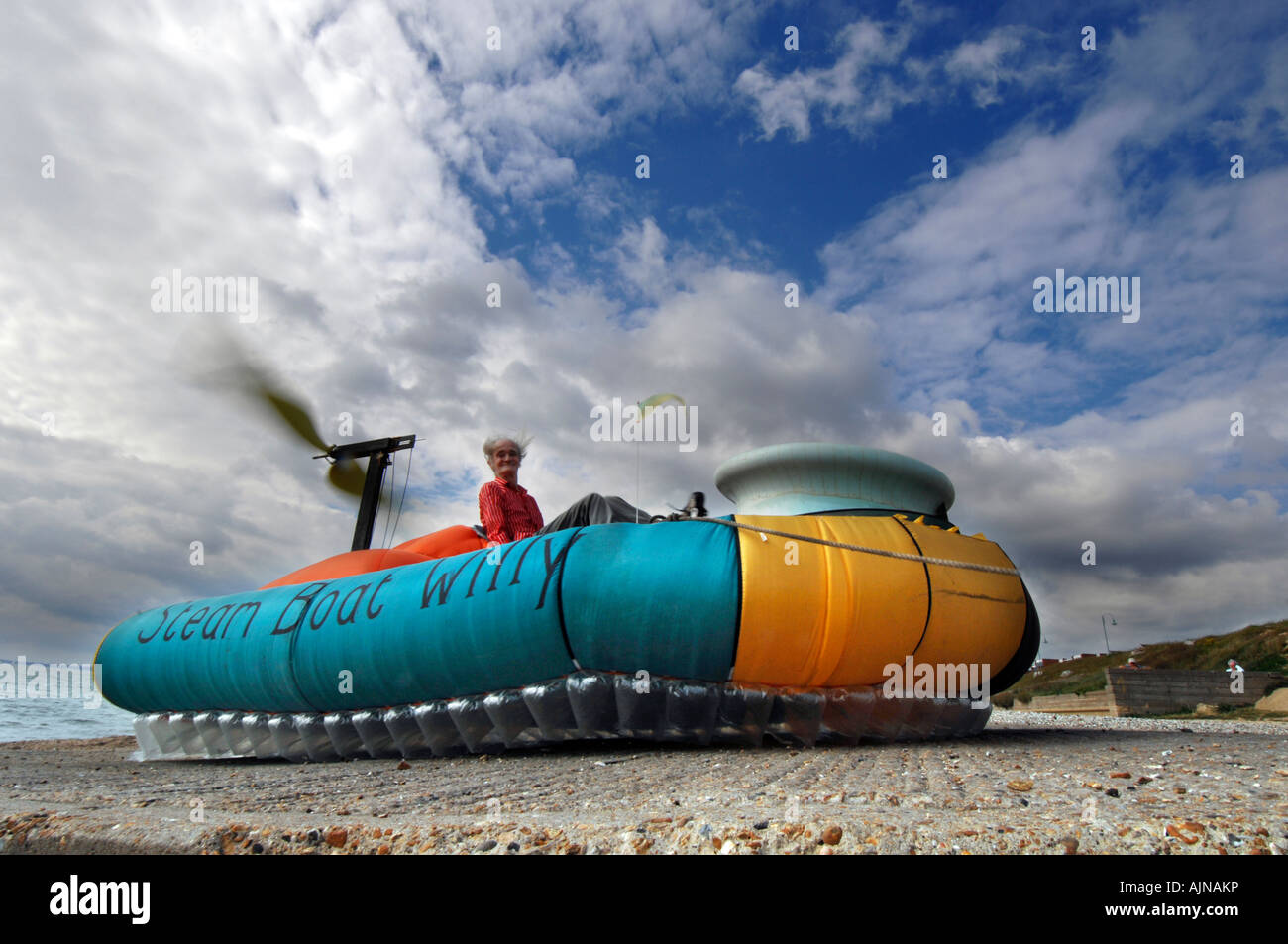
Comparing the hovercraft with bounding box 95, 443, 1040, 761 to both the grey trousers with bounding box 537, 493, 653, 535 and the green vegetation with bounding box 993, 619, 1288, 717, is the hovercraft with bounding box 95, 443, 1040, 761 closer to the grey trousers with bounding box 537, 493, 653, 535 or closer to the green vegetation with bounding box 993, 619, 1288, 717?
the grey trousers with bounding box 537, 493, 653, 535

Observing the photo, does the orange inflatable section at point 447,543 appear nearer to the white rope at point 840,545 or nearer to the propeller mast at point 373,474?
the white rope at point 840,545

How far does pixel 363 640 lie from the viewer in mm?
4969

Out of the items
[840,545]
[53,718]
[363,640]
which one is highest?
[840,545]

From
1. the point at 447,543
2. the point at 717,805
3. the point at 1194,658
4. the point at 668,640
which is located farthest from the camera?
the point at 1194,658

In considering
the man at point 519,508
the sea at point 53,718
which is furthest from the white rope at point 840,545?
the sea at point 53,718

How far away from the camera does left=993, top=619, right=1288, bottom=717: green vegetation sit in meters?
15.9

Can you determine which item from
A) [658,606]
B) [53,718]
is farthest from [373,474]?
[53,718]

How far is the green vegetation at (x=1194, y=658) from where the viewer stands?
625 inches

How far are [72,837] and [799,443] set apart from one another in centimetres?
598

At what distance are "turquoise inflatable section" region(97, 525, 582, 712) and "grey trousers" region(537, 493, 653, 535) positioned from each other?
319mm

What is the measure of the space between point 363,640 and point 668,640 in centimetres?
228
